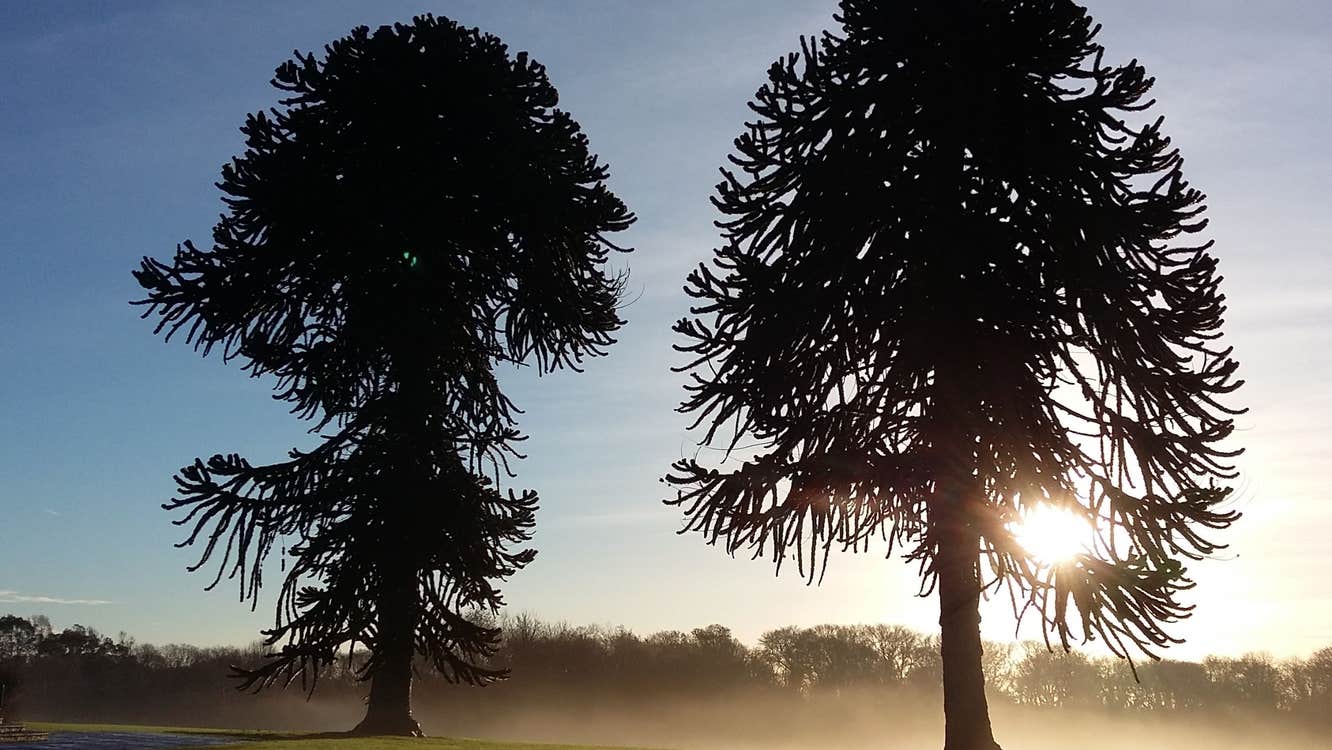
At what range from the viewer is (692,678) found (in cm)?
7444

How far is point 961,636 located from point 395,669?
944 centimetres

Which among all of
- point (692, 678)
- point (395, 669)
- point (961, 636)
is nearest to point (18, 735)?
point (395, 669)

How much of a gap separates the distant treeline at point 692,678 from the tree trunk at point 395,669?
5222 centimetres

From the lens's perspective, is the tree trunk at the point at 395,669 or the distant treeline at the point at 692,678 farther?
the distant treeline at the point at 692,678

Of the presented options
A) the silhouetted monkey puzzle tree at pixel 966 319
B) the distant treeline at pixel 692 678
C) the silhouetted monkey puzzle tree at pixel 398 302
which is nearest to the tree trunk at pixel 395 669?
the silhouetted monkey puzzle tree at pixel 398 302

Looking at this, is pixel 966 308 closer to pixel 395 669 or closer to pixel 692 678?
pixel 395 669

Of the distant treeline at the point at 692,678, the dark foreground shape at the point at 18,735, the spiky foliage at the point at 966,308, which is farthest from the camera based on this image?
the distant treeline at the point at 692,678

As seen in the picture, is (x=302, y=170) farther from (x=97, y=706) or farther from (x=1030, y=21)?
(x=97, y=706)

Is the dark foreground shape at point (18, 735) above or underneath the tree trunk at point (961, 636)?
underneath

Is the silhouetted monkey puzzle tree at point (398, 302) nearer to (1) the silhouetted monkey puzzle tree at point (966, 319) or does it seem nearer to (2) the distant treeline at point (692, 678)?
(1) the silhouetted monkey puzzle tree at point (966, 319)

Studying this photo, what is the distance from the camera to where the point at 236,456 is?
15.6m

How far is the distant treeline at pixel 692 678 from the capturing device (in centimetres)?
6631

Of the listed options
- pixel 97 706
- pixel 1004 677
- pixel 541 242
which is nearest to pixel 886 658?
pixel 1004 677

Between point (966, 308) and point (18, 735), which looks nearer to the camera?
A: point (966, 308)
